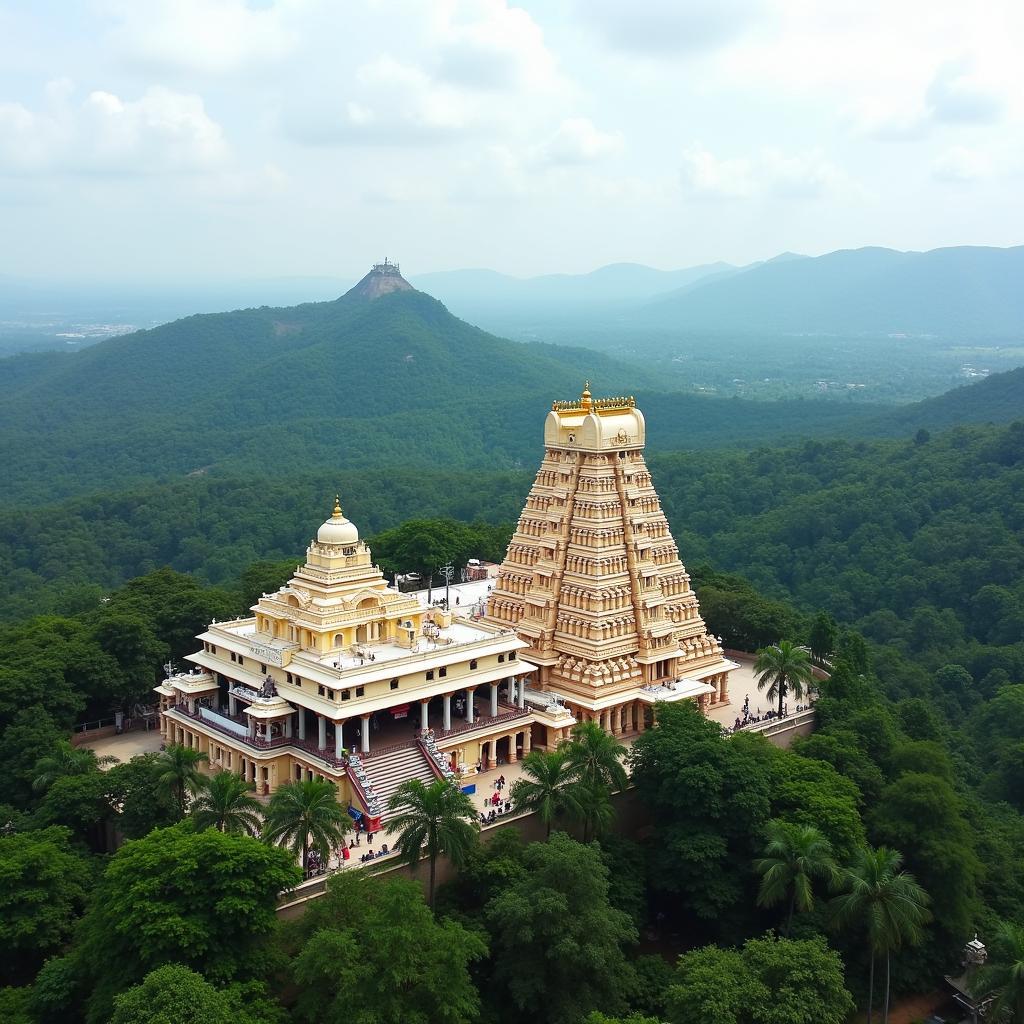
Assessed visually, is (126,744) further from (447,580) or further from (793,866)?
(793,866)

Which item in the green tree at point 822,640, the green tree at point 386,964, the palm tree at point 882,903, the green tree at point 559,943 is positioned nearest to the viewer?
the green tree at point 386,964

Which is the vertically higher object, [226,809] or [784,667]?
[784,667]

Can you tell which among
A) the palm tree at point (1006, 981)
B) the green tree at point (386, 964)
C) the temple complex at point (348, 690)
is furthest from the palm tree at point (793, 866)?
the temple complex at point (348, 690)

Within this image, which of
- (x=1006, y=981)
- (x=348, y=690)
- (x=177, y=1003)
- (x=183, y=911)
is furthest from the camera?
(x=348, y=690)

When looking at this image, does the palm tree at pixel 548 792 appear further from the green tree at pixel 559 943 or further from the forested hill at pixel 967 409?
the forested hill at pixel 967 409

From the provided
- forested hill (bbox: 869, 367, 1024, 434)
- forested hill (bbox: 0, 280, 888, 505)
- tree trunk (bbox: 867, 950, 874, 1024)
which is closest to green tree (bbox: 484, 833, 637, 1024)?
tree trunk (bbox: 867, 950, 874, 1024)

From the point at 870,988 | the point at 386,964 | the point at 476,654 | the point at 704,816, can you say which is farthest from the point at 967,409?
the point at 386,964
